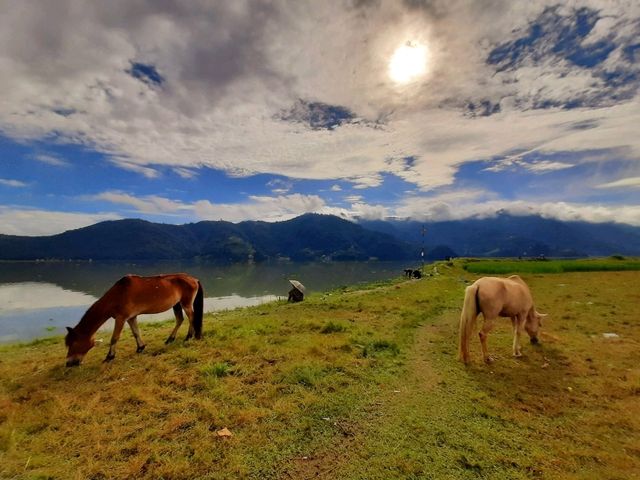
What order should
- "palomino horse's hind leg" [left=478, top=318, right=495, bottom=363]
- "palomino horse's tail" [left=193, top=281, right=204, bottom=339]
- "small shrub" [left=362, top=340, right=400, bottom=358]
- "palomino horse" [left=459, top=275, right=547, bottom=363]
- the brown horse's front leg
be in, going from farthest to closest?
"palomino horse's tail" [left=193, top=281, right=204, bottom=339], "small shrub" [left=362, top=340, right=400, bottom=358], "palomino horse" [left=459, top=275, right=547, bottom=363], "palomino horse's hind leg" [left=478, top=318, right=495, bottom=363], the brown horse's front leg

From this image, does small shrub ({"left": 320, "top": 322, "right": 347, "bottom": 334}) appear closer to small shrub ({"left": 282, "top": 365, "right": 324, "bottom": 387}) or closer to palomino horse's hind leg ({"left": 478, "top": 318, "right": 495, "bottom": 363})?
small shrub ({"left": 282, "top": 365, "right": 324, "bottom": 387})

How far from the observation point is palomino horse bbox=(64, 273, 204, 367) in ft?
33.2

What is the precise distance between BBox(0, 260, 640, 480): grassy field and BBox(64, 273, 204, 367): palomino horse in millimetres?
773

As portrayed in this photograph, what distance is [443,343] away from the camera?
1397 cm

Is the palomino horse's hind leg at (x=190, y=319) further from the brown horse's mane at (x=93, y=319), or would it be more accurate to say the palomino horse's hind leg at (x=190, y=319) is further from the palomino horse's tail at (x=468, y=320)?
the palomino horse's tail at (x=468, y=320)

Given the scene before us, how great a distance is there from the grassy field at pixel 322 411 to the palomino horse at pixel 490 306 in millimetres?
809

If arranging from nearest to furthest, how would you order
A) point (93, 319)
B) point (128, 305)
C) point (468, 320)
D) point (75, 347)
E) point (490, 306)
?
point (75, 347), point (93, 319), point (128, 305), point (468, 320), point (490, 306)

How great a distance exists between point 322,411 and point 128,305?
24.8ft

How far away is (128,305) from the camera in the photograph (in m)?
10.6

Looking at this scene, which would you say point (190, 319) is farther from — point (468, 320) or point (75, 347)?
point (468, 320)

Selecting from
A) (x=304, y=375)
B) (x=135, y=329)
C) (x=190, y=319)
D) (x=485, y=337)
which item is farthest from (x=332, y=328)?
(x=135, y=329)

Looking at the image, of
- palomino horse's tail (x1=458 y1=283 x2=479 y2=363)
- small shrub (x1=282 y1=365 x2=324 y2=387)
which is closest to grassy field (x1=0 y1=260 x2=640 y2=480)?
small shrub (x1=282 y1=365 x2=324 y2=387)

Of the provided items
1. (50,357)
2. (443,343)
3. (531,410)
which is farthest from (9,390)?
(443,343)

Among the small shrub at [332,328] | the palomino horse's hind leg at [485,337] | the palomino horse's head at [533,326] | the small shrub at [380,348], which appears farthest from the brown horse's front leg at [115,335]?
the palomino horse's head at [533,326]
